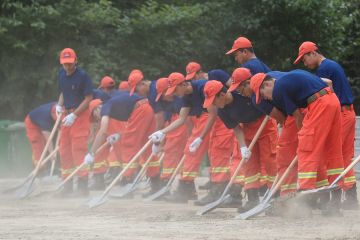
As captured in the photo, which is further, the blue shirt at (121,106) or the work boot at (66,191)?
the blue shirt at (121,106)

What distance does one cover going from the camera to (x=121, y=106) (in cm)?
1388

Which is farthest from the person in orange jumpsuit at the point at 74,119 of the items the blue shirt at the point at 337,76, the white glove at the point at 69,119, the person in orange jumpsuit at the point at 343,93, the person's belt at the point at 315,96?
the person's belt at the point at 315,96

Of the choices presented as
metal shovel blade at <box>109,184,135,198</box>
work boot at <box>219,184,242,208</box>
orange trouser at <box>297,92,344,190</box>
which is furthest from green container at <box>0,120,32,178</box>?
orange trouser at <box>297,92,344,190</box>

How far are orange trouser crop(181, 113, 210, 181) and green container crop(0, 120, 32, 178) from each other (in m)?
6.41

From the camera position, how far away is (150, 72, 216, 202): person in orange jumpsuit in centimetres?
1191

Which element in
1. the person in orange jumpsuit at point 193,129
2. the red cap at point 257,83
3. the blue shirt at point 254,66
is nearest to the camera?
the red cap at point 257,83

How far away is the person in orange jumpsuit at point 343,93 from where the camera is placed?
35.2ft

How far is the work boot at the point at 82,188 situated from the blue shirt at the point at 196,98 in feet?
7.40

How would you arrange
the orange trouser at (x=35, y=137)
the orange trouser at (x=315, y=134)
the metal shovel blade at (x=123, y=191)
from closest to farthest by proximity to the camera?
the orange trouser at (x=315, y=134)
the metal shovel blade at (x=123, y=191)
the orange trouser at (x=35, y=137)

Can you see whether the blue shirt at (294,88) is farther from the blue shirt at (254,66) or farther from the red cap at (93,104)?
the red cap at (93,104)

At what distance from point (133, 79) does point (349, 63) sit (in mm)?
10568

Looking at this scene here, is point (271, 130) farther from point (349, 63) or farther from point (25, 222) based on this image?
point (349, 63)

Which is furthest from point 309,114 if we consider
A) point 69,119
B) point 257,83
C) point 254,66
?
point 69,119

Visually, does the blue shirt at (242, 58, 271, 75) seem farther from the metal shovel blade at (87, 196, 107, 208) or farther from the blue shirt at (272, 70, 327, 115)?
the metal shovel blade at (87, 196, 107, 208)
